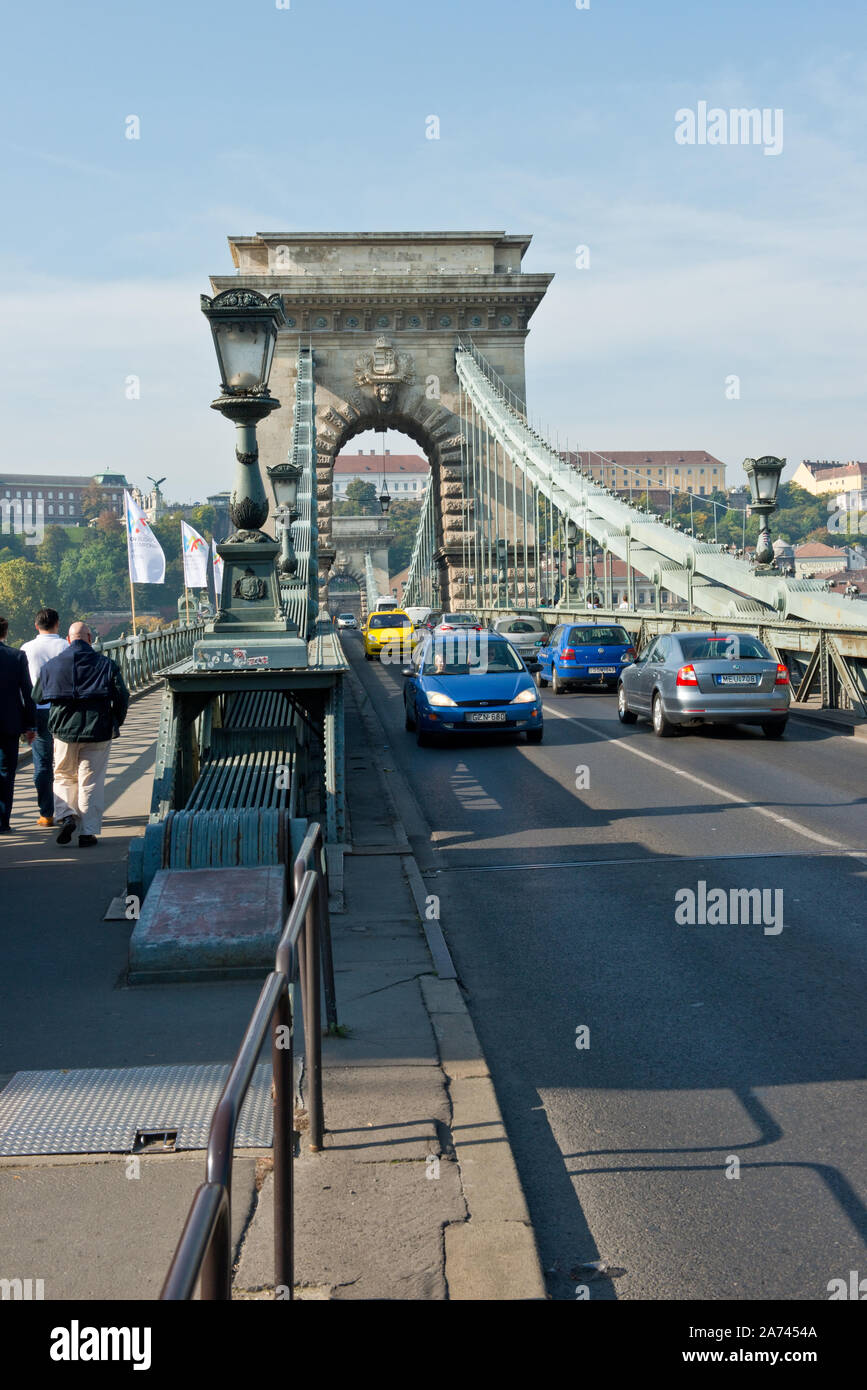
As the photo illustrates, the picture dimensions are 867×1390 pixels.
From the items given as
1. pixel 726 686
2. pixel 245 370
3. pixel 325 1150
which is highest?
pixel 245 370

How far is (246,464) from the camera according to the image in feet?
33.8

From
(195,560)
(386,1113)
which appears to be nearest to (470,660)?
(386,1113)

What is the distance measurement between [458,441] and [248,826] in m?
46.8

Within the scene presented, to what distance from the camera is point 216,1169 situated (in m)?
2.46

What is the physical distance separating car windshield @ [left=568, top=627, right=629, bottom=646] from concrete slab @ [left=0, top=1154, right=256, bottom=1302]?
22785mm

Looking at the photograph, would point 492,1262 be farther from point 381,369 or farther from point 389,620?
point 381,369

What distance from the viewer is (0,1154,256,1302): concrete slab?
146 inches

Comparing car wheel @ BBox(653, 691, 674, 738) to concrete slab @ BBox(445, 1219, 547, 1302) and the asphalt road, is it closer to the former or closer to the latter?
the asphalt road

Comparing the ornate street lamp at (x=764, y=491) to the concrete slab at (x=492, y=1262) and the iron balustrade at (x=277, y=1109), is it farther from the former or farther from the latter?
the concrete slab at (x=492, y=1262)

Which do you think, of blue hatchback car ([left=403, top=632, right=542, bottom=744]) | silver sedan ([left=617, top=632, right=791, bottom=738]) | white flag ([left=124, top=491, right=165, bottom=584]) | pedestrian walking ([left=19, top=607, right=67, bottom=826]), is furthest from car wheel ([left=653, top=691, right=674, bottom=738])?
white flag ([left=124, top=491, right=165, bottom=584])

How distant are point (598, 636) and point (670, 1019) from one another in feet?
69.0

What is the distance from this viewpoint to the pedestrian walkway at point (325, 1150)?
149 inches

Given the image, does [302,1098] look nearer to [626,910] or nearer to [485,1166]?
[485,1166]
